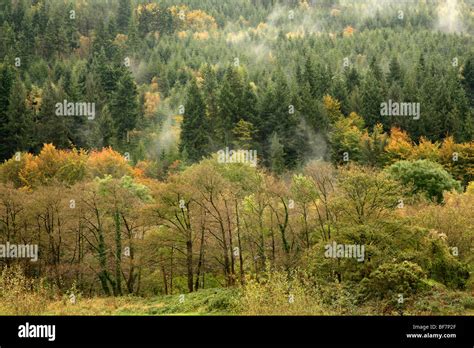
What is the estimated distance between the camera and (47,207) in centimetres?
4738

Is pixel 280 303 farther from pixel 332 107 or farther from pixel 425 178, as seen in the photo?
pixel 332 107

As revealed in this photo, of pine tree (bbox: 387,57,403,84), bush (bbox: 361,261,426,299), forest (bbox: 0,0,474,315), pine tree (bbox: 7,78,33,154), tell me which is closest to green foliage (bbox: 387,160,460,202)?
forest (bbox: 0,0,474,315)

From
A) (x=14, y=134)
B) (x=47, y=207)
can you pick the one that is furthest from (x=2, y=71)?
(x=47, y=207)

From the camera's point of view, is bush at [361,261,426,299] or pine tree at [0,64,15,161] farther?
pine tree at [0,64,15,161]

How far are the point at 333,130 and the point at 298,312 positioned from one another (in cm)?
7729

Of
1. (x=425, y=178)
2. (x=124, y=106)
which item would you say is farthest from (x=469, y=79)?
(x=124, y=106)

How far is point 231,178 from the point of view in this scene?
210 ft

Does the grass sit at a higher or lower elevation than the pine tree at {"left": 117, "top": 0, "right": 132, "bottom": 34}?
lower

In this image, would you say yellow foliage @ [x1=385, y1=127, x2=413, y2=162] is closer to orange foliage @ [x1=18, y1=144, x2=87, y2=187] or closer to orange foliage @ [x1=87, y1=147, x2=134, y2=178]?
orange foliage @ [x1=87, y1=147, x2=134, y2=178]

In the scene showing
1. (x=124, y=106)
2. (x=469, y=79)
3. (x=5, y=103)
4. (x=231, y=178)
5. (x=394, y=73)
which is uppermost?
(x=394, y=73)

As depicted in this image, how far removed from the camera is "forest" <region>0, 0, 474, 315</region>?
31.7 meters
